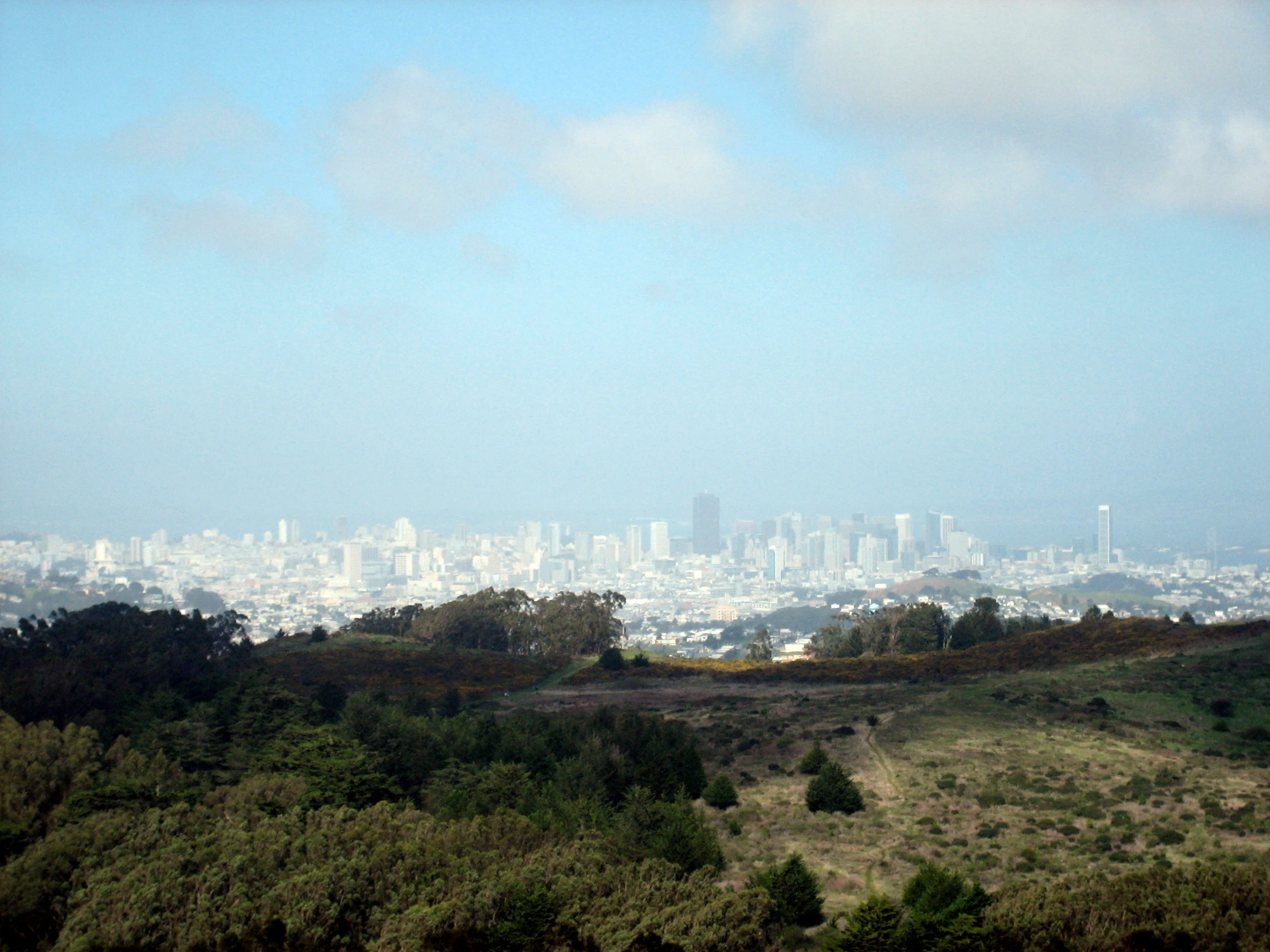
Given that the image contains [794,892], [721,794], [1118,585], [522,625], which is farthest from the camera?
[1118,585]

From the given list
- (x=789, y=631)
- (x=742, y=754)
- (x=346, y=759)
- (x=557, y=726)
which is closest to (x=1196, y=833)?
(x=742, y=754)

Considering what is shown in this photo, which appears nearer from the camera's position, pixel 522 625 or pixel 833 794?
pixel 833 794

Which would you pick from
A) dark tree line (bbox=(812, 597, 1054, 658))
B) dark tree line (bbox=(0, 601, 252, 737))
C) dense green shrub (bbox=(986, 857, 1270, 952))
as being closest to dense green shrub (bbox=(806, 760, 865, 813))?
dense green shrub (bbox=(986, 857, 1270, 952))

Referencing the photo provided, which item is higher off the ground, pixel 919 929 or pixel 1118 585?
pixel 919 929

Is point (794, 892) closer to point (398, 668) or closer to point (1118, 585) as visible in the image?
point (398, 668)

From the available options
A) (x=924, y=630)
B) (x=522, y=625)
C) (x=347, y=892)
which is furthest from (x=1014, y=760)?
(x=522, y=625)

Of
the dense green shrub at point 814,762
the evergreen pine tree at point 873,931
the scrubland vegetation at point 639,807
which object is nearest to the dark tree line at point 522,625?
the scrubland vegetation at point 639,807

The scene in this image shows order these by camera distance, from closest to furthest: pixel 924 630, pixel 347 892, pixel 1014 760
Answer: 1. pixel 347 892
2. pixel 1014 760
3. pixel 924 630
